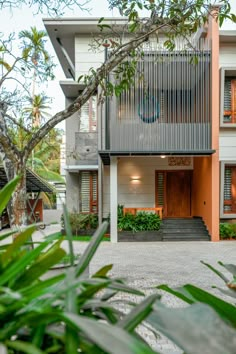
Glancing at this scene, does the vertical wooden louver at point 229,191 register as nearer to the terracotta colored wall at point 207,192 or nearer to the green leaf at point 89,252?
the terracotta colored wall at point 207,192

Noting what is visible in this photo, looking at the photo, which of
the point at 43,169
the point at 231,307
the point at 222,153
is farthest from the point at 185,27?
the point at 43,169

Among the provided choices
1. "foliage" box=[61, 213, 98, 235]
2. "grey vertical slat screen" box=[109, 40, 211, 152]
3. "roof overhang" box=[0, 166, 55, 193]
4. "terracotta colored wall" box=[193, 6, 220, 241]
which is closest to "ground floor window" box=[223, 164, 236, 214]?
"terracotta colored wall" box=[193, 6, 220, 241]

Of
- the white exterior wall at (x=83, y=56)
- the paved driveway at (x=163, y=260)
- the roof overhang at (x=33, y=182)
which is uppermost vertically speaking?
the white exterior wall at (x=83, y=56)

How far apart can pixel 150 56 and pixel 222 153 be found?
4425mm

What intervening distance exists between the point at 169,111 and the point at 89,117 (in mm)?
3655

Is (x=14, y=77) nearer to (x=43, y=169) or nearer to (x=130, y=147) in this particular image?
(x=130, y=147)

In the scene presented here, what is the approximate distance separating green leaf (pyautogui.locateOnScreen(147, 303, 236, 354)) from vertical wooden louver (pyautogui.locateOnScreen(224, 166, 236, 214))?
42.7ft

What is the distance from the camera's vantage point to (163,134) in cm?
1209

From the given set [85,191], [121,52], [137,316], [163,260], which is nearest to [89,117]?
[85,191]

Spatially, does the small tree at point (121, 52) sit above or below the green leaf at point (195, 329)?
above

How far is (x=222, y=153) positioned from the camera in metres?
13.2

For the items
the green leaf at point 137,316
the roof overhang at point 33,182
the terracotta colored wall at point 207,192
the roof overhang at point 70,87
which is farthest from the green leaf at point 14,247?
the roof overhang at point 70,87

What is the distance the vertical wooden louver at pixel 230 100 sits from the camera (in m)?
13.0

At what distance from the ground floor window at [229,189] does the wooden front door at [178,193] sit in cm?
189
